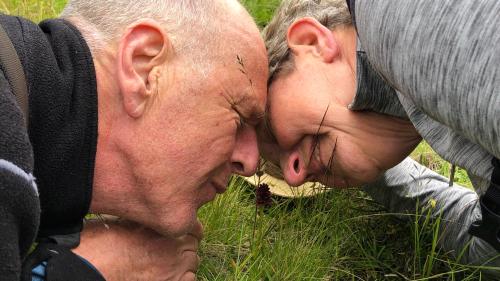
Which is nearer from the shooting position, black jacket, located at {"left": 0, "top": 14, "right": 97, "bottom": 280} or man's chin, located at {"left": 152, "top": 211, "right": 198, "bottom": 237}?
black jacket, located at {"left": 0, "top": 14, "right": 97, "bottom": 280}

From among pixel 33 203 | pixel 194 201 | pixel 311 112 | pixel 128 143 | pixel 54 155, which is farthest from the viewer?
pixel 311 112

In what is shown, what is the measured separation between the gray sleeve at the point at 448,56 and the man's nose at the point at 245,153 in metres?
0.62

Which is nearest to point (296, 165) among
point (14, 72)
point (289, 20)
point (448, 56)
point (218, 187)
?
point (218, 187)

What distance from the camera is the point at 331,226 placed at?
2.67m

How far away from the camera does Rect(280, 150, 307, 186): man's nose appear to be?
8.81 feet

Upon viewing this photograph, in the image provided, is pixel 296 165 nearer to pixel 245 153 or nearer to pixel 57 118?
pixel 245 153

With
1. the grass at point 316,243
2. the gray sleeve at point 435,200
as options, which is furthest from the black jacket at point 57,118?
the gray sleeve at point 435,200

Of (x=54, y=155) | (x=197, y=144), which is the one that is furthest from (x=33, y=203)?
(x=197, y=144)

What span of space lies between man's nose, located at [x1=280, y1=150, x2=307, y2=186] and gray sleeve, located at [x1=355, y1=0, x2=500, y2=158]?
717 millimetres

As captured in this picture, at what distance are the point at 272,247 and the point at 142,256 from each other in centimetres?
43

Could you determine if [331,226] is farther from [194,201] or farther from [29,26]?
[29,26]

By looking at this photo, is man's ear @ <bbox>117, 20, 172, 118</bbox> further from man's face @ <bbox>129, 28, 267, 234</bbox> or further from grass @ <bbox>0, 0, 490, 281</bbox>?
grass @ <bbox>0, 0, 490, 281</bbox>

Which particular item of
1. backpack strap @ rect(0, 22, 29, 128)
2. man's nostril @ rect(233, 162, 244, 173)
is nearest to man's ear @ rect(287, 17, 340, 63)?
man's nostril @ rect(233, 162, 244, 173)

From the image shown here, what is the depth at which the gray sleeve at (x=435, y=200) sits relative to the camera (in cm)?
273
